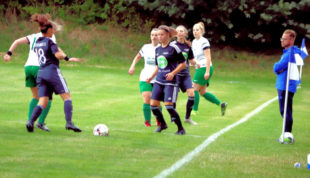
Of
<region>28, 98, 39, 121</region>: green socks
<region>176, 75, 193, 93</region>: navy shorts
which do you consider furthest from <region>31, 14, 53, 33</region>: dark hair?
<region>176, 75, 193, 93</region>: navy shorts

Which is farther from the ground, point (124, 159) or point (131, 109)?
point (124, 159)

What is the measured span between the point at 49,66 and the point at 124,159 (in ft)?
8.88

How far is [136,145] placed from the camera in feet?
27.9

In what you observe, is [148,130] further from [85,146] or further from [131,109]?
[131,109]

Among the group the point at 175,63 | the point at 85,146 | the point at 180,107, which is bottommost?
the point at 180,107

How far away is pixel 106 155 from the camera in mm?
7551

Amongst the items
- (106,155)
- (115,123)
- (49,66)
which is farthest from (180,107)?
(106,155)

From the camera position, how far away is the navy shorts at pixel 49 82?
929 centimetres

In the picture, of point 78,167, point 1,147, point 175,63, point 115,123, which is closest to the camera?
point 78,167

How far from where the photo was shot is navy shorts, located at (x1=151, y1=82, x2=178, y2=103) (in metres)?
9.86

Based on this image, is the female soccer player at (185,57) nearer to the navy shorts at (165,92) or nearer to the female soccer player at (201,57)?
the female soccer player at (201,57)

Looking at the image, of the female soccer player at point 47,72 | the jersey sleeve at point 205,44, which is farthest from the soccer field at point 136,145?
the jersey sleeve at point 205,44

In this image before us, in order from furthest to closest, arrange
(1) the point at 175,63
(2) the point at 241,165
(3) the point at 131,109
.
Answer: (3) the point at 131,109, (1) the point at 175,63, (2) the point at 241,165

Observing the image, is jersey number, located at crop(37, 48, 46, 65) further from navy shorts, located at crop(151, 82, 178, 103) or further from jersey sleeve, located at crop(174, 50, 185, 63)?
jersey sleeve, located at crop(174, 50, 185, 63)
